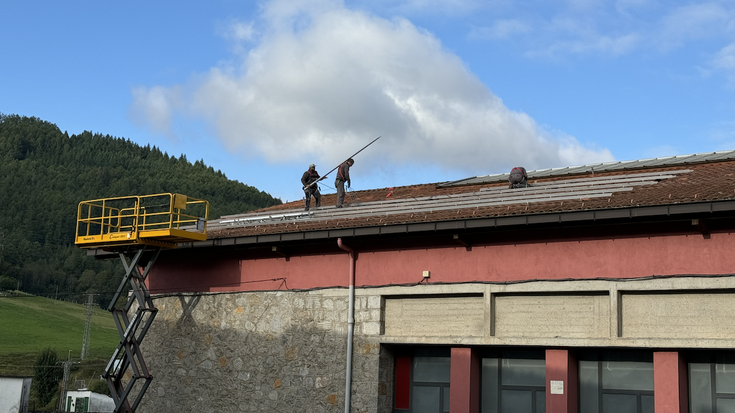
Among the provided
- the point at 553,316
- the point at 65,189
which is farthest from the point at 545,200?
the point at 65,189

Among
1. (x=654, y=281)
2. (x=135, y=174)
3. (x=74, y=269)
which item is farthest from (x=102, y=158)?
(x=654, y=281)

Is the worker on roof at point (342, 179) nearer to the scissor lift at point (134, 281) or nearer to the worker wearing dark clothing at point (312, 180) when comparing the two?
the worker wearing dark clothing at point (312, 180)

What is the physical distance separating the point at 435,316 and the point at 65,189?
130377mm

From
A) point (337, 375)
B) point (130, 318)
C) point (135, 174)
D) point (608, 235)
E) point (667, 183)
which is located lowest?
point (337, 375)

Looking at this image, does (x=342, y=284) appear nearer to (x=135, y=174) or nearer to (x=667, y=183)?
(x=667, y=183)

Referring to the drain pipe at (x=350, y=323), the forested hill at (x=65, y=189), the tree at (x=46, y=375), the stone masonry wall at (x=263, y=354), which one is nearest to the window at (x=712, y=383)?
the stone masonry wall at (x=263, y=354)

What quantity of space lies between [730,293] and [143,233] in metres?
12.2

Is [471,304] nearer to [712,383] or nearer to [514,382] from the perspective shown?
[514,382]

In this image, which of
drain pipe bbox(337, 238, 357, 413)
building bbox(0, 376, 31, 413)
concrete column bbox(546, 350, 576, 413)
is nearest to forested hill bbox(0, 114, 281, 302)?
building bbox(0, 376, 31, 413)

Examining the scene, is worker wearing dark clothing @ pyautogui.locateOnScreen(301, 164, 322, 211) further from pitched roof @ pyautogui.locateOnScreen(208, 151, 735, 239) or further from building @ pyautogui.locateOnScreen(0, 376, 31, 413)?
building @ pyautogui.locateOnScreen(0, 376, 31, 413)

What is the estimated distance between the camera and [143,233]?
18234 millimetres

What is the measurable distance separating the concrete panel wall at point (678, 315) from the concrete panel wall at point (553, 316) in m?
0.43

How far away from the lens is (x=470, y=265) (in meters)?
15.7

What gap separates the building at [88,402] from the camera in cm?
4928
